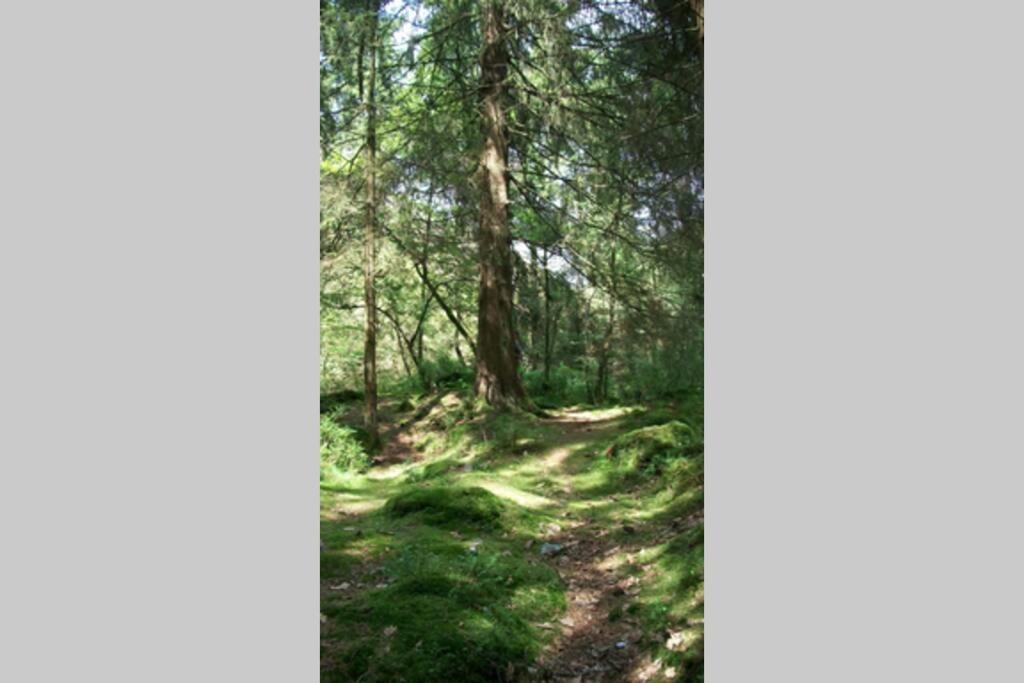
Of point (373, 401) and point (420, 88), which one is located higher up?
point (420, 88)

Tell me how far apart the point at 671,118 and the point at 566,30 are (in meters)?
0.70

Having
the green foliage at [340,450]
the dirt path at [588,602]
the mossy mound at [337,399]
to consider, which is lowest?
the dirt path at [588,602]

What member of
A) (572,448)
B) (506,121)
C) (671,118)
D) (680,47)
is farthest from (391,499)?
(680,47)

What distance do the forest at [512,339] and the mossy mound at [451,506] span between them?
0.01 m

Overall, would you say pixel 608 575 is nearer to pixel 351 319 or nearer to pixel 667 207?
pixel 667 207

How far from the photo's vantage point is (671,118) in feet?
10.5

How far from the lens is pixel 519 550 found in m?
3.05

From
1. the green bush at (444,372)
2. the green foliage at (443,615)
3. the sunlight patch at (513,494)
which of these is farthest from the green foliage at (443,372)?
the green foliage at (443,615)

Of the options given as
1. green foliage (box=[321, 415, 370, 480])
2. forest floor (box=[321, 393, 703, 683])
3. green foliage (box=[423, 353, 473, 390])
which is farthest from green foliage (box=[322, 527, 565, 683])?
green foliage (box=[423, 353, 473, 390])

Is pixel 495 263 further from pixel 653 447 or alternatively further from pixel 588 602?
pixel 588 602

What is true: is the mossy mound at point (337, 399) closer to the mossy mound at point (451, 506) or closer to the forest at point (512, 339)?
the forest at point (512, 339)

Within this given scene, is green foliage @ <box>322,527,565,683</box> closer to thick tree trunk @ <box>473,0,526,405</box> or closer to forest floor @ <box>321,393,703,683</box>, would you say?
forest floor @ <box>321,393,703,683</box>

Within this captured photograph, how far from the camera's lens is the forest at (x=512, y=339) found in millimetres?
2811

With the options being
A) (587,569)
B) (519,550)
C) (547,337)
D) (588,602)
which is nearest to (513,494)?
(519,550)
